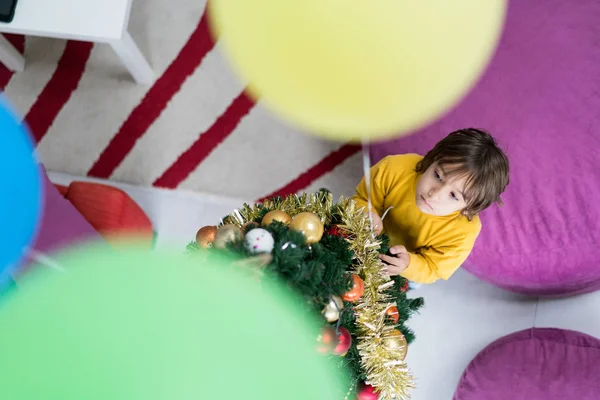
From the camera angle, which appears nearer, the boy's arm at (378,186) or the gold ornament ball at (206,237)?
the gold ornament ball at (206,237)

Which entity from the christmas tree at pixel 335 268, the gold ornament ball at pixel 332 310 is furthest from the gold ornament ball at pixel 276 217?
the gold ornament ball at pixel 332 310

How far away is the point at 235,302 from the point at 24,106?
113 cm

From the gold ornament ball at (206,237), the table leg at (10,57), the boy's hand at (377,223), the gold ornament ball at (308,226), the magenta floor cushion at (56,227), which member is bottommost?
the table leg at (10,57)

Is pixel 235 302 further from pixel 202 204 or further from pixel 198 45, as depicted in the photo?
pixel 198 45

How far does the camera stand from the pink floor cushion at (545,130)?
3.06 ft

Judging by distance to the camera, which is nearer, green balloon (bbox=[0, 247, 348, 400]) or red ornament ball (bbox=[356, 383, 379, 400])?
green balloon (bbox=[0, 247, 348, 400])

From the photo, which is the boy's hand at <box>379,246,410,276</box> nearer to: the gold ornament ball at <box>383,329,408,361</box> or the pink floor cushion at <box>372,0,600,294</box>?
the gold ornament ball at <box>383,329,408,361</box>

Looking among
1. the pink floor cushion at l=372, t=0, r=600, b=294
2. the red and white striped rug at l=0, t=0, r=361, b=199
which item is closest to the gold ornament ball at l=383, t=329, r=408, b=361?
the pink floor cushion at l=372, t=0, r=600, b=294

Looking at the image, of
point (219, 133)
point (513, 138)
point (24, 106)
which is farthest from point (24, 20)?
point (513, 138)

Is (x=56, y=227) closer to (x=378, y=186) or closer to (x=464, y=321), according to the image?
(x=378, y=186)

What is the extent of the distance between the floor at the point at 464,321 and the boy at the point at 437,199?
0.33 m

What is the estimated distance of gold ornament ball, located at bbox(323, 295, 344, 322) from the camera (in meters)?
0.59

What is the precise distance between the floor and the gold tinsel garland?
1.71 ft

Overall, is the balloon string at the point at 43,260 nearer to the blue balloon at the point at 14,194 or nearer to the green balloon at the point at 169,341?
the blue balloon at the point at 14,194
